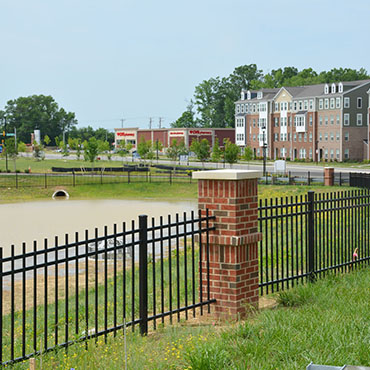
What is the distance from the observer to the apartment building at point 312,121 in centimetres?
8531

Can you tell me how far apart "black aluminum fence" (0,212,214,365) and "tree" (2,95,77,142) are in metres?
130

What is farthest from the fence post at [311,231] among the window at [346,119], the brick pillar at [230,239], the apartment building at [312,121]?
the window at [346,119]

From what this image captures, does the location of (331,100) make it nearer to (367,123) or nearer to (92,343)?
(367,123)

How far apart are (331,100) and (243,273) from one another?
82221mm

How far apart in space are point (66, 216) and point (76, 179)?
21.9 meters

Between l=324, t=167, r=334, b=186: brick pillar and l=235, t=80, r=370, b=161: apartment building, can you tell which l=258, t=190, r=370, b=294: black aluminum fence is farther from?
l=235, t=80, r=370, b=161: apartment building

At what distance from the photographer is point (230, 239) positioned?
8.55m

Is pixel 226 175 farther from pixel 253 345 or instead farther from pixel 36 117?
pixel 36 117

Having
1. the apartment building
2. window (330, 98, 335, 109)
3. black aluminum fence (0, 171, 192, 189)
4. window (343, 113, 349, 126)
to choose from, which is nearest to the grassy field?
black aluminum fence (0, 171, 192, 189)

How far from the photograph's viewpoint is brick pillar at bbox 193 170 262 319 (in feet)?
28.1

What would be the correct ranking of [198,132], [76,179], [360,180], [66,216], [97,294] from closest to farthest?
[97,294]
[360,180]
[66,216]
[76,179]
[198,132]

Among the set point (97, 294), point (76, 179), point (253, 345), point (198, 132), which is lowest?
point (76, 179)

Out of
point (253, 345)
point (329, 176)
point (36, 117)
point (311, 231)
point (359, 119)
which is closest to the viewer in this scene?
point (253, 345)

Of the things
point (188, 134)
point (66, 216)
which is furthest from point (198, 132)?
point (66, 216)
